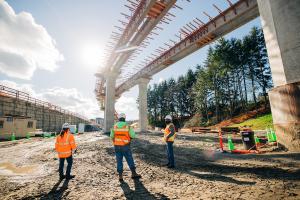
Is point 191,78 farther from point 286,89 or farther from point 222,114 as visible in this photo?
point 286,89

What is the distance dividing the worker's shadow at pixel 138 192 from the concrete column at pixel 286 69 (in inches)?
→ 218

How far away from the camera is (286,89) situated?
249 inches

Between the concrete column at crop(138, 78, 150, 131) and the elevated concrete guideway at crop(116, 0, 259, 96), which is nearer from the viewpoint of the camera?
the elevated concrete guideway at crop(116, 0, 259, 96)

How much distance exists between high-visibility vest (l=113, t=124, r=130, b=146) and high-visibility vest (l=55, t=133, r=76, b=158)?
152cm

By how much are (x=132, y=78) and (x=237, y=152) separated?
19415 millimetres

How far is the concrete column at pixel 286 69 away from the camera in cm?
609

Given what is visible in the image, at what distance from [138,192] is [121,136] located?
1.76m

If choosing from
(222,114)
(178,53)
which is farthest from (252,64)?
(178,53)

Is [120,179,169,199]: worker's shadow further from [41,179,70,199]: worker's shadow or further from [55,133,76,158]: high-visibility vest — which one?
[55,133,76,158]: high-visibility vest

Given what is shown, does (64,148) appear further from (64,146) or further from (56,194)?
(56,194)

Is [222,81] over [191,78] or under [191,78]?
under

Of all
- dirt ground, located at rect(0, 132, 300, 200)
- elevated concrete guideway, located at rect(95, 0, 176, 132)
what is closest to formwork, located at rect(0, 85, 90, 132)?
elevated concrete guideway, located at rect(95, 0, 176, 132)

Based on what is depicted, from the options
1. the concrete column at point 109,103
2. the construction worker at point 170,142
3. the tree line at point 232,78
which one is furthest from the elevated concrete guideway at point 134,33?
the tree line at point 232,78

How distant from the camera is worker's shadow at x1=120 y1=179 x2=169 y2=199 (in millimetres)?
3467
